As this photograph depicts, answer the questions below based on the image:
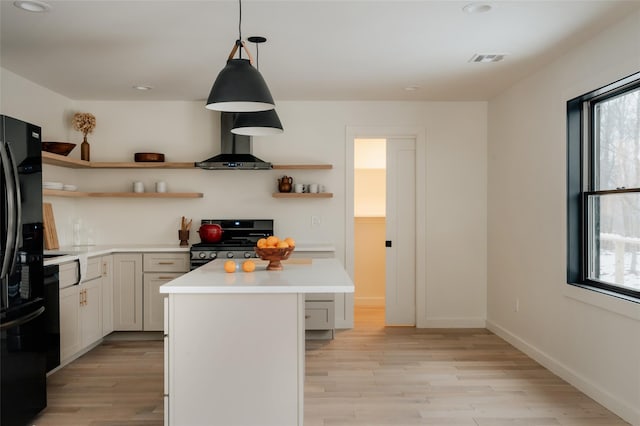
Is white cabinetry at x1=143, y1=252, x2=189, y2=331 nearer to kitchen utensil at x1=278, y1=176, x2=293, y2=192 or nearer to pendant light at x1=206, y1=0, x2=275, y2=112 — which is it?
kitchen utensil at x1=278, y1=176, x2=293, y2=192

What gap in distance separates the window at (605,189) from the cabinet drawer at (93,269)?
13.0ft

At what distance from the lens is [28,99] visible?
14.9 ft

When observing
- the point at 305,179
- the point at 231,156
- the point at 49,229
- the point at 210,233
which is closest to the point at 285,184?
the point at 305,179

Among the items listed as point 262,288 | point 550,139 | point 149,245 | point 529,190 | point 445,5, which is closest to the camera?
point 262,288

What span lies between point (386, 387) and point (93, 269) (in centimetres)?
278

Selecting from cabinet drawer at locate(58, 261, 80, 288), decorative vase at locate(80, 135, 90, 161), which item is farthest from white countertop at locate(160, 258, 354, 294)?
decorative vase at locate(80, 135, 90, 161)

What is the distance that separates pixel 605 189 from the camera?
11.4 feet

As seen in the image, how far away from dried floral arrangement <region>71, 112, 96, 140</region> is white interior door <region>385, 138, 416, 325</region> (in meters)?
3.23

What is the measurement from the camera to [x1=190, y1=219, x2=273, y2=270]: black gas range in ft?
15.9

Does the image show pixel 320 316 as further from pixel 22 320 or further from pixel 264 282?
pixel 22 320

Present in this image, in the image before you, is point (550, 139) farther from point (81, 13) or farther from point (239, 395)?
point (81, 13)

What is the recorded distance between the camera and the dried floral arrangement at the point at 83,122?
17.0 feet

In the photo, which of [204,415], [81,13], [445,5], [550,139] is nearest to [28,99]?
[81,13]

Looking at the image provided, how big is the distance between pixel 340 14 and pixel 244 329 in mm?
1950
